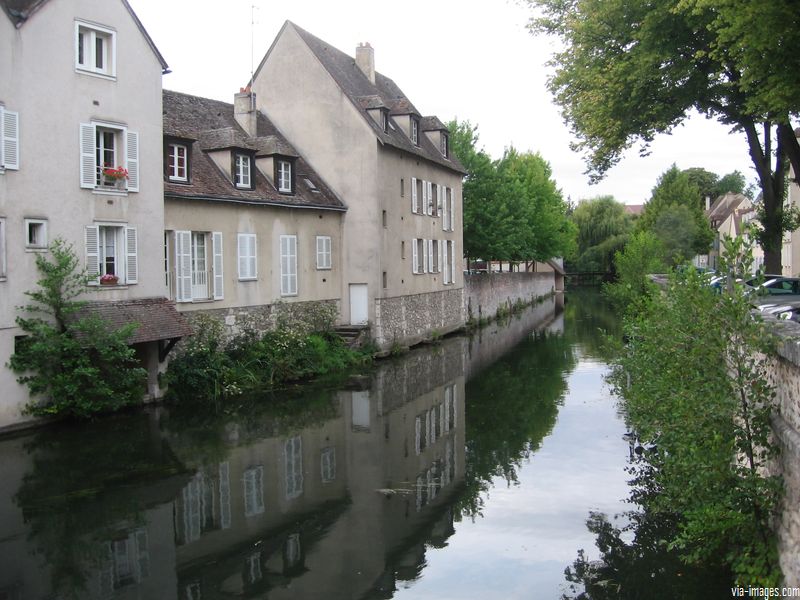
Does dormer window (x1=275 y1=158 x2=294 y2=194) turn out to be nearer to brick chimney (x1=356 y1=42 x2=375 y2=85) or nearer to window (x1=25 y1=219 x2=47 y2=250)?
brick chimney (x1=356 y1=42 x2=375 y2=85)

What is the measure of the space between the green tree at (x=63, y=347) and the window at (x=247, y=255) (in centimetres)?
624

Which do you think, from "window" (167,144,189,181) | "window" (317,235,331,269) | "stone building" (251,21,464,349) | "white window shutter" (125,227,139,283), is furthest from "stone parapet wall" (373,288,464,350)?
"white window shutter" (125,227,139,283)

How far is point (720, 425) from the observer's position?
25.9 feet

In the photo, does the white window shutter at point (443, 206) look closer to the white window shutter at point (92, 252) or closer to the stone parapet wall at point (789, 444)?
the white window shutter at point (92, 252)

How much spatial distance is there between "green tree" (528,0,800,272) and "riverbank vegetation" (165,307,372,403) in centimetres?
987

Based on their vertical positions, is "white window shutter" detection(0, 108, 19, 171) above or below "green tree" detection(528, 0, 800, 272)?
below

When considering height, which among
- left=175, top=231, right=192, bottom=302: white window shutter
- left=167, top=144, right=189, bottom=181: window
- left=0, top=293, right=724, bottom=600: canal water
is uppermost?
left=167, top=144, right=189, bottom=181: window

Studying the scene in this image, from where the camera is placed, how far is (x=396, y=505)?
11.5m

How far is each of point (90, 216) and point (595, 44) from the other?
1305 cm

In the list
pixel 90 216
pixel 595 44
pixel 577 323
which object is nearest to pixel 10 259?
pixel 90 216

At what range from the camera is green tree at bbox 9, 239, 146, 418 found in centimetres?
1611

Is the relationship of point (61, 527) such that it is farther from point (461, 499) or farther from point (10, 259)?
point (10, 259)

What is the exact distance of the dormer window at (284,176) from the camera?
83.1 ft

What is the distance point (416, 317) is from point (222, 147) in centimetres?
1208
